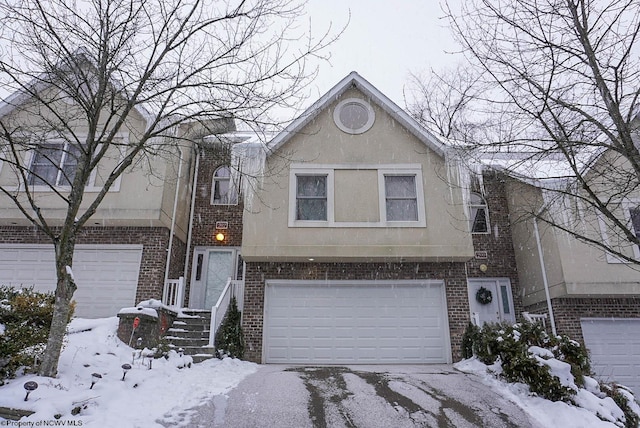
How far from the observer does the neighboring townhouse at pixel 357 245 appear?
33.1 ft

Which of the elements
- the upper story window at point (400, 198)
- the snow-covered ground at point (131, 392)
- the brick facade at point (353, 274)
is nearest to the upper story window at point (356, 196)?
the upper story window at point (400, 198)

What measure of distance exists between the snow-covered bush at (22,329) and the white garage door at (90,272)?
4.25 meters

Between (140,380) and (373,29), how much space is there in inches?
276

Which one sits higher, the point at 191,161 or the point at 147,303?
the point at 191,161

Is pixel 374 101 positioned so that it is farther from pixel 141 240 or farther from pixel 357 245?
pixel 141 240

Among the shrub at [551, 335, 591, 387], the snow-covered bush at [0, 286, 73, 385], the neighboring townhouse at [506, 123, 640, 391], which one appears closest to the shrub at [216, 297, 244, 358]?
the snow-covered bush at [0, 286, 73, 385]

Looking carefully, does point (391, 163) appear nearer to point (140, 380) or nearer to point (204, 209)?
point (204, 209)

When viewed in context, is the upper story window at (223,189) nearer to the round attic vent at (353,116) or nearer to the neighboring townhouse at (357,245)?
the neighboring townhouse at (357,245)

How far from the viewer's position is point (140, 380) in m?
5.96

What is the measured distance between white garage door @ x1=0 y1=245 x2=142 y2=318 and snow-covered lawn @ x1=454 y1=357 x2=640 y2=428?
871cm

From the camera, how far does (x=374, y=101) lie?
11500 millimetres

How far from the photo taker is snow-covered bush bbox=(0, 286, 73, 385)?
5164mm

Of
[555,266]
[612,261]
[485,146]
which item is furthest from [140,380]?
[612,261]

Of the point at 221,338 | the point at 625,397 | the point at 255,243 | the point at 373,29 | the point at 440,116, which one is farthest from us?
the point at 440,116
